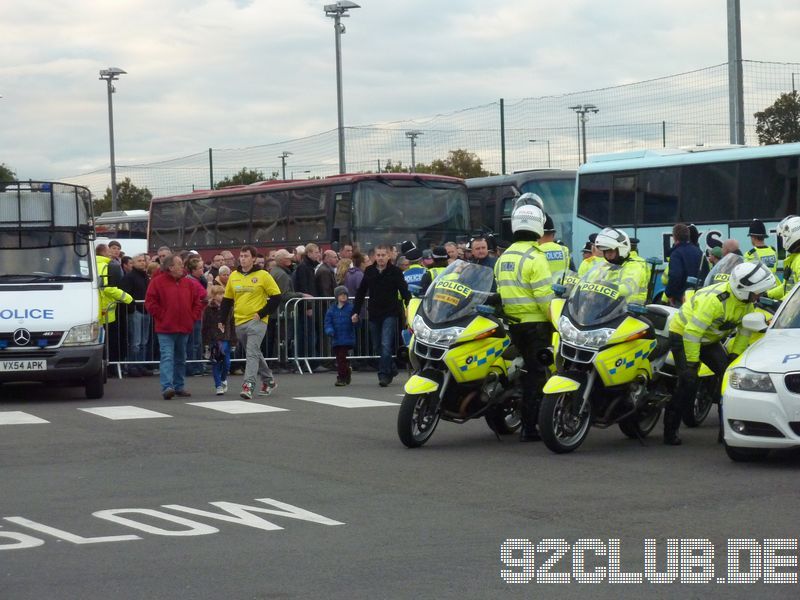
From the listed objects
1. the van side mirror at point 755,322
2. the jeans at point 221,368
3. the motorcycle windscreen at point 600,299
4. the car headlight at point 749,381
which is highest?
the motorcycle windscreen at point 600,299

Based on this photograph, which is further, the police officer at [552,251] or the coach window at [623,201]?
the coach window at [623,201]

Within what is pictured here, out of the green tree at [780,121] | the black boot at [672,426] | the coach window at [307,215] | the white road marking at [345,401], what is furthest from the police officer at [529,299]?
the coach window at [307,215]

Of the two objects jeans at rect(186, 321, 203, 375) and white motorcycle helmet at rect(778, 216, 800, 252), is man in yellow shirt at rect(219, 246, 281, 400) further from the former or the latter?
white motorcycle helmet at rect(778, 216, 800, 252)

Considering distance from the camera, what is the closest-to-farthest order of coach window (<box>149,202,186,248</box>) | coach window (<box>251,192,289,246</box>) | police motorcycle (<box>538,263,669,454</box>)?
police motorcycle (<box>538,263,669,454</box>) → coach window (<box>251,192,289,246</box>) → coach window (<box>149,202,186,248</box>)

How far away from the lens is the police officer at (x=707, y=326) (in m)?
11.6

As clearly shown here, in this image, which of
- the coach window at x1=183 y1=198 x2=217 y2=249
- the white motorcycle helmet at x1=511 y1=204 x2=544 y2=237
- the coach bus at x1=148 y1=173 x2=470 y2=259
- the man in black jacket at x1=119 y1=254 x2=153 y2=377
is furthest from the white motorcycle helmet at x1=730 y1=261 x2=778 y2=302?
the coach window at x1=183 y1=198 x2=217 y2=249

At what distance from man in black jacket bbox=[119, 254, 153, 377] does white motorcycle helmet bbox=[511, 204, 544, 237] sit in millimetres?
10178

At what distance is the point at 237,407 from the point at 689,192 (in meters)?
13.7

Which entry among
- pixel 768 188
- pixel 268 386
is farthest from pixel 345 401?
pixel 768 188

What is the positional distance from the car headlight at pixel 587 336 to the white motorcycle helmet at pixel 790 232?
341cm

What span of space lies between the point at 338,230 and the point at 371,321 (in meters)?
12.4

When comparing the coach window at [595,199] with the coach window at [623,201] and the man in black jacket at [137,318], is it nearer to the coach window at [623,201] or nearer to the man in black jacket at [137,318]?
the coach window at [623,201]

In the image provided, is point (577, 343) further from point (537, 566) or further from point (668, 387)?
point (537, 566)

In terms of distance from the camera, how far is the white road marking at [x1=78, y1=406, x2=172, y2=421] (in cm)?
1545
